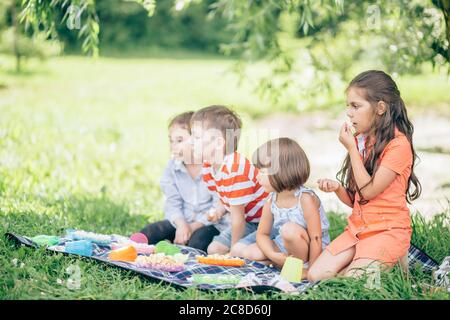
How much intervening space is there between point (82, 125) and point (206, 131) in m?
4.05

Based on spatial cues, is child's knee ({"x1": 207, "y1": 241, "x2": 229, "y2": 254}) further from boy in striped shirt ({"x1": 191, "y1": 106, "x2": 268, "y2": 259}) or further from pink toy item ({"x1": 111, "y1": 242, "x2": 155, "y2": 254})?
pink toy item ({"x1": 111, "y1": 242, "x2": 155, "y2": 254})

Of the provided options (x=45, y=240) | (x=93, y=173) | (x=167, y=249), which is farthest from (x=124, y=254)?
(x=93, y=173)

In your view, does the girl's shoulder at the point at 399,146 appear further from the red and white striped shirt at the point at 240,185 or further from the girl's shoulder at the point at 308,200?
the red and white striped shirt at the point at 240,185

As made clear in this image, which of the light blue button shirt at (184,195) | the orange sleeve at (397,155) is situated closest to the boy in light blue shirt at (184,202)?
the light blue button shirt at (184,195)

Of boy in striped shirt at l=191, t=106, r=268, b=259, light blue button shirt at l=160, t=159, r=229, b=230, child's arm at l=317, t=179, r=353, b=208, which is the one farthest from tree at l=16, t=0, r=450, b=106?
child's arm at l=317, t=179, r=353, b=208

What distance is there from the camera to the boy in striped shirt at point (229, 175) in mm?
4055

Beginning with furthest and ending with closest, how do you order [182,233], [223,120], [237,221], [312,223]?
[182,233] < [223,120] < [237,221] < [312,223]

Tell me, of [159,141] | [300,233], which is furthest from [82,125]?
[300,233]

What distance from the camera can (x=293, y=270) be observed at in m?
3.49

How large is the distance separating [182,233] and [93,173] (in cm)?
203

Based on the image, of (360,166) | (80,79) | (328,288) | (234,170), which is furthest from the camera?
(80,79)

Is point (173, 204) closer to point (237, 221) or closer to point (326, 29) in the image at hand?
point (237, 221)

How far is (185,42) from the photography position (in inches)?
963

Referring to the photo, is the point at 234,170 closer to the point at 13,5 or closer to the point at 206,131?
the point at 206,131
